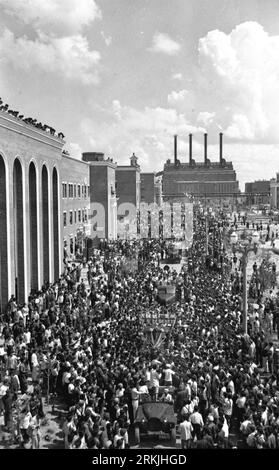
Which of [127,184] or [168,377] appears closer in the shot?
[168,377]

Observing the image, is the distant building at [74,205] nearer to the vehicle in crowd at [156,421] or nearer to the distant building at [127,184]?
the vehicle in crowd at [156,421]

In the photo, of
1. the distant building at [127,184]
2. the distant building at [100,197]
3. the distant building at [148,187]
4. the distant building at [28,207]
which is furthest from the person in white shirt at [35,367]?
the distant building at [148,187]

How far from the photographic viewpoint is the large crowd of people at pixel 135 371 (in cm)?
1193

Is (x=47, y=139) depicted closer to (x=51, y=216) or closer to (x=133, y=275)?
(x=51, y=216)

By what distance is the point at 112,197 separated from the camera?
67.8 m

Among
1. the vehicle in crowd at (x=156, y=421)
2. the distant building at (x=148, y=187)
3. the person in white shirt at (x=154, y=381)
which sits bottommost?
the vehicle in crowd at (x=156, y=421)

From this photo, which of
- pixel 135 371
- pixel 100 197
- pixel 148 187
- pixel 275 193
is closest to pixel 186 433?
pixel 135 371

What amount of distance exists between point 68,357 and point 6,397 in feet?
9.19

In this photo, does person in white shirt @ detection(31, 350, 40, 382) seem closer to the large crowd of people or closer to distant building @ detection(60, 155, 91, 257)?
the large crowd of people

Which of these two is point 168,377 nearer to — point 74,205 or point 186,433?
point 186,433

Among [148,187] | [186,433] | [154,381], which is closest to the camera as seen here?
[186,433]

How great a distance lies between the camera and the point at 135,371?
1482 centimetres

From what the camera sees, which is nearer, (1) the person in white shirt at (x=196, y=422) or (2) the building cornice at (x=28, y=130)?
(1) the person in white shirt at (x=196, y=422)
